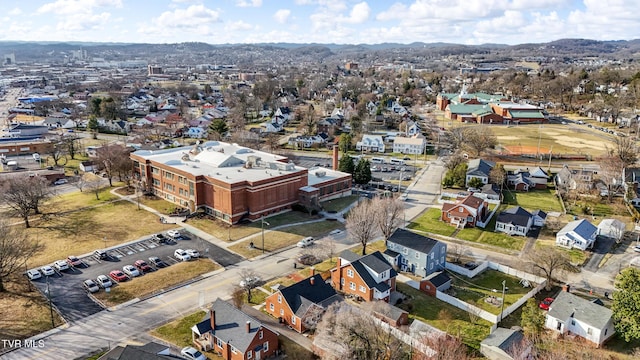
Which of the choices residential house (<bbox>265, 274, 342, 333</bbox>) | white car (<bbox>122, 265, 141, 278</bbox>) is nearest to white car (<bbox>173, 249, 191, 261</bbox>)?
white car (<bbox>122, 265, 141, 278</bbox>)

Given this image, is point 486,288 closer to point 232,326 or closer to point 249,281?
point 249,281

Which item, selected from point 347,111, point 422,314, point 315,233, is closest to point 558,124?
point 347,111

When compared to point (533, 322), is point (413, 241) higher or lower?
higher

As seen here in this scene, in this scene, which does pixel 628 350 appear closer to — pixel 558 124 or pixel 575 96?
pixel 558 124

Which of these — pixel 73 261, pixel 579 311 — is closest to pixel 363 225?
pixel 579 311

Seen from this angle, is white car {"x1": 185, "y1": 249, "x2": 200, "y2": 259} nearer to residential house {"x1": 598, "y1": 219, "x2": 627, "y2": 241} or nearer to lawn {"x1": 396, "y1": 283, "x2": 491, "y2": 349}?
lawn {"x1": 396, "y1": 283, "x2": 491, "y2": 349}
